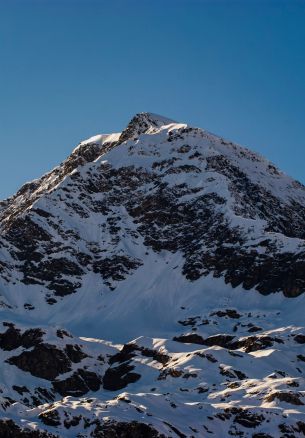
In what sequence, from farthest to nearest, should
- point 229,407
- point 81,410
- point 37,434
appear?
point 229,407 < point 81,410 < point 37,434

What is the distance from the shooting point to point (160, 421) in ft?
570

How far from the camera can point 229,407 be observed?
187 meters

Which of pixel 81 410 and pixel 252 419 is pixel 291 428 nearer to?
pixel 252 419

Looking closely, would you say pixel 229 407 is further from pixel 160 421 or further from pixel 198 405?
pixel 160 421

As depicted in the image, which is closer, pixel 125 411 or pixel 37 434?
pixel 37 434

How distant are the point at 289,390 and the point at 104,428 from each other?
133ft

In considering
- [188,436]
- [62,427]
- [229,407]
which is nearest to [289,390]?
[229,407]

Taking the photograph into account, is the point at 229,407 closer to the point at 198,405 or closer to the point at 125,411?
the point at 198,405

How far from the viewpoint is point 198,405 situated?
187 metres

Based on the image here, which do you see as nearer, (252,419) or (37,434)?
(37,434)

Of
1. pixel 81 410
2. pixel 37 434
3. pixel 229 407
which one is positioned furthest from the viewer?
pixel 229 407

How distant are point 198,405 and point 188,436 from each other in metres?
14.8

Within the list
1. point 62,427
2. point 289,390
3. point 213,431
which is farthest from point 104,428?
point 289,390

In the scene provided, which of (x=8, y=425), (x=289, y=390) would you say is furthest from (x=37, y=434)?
(x=289, y=390)
